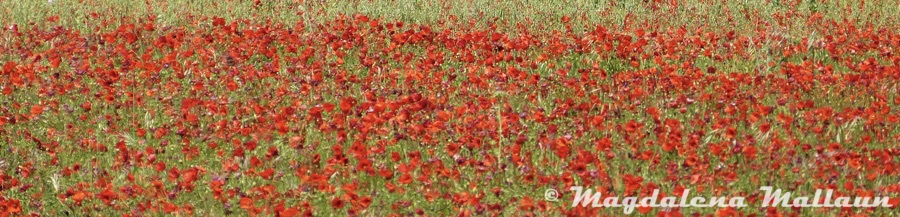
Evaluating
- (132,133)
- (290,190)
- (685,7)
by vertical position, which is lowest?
(685,7)

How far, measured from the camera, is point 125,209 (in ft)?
14.3

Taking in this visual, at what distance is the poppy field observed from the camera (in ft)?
13.8

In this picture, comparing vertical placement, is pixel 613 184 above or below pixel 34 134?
above

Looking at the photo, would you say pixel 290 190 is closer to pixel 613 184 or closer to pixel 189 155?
pixel 189 155

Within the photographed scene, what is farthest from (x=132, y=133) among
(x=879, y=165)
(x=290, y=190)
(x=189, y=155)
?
(x=879, y=165)

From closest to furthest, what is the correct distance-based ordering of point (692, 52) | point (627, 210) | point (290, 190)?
point (627, 210)
point (290, 190)
point (692, 52)

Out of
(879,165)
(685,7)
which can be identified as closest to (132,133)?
(879,165)

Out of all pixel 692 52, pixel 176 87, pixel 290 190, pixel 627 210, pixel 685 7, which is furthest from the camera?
pixel 685 7

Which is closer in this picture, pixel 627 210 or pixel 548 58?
pixel 627 210

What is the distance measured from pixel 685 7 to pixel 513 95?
3.99 metres

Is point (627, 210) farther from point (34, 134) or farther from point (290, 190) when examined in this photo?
point (34, 134)

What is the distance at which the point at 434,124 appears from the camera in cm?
468

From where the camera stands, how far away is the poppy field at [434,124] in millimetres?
4191

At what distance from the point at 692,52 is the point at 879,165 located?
262cm
